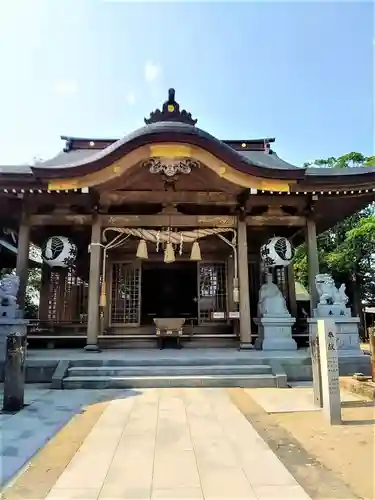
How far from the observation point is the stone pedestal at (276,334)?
8.16 meters

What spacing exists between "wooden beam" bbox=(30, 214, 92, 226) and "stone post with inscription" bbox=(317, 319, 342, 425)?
6444 millimetres

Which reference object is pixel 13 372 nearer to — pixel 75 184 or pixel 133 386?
pixel 133 386

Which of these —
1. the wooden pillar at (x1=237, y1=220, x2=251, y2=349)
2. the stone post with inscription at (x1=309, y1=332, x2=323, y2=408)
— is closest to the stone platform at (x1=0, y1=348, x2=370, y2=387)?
the wooden pillar at (x1=237, y1=220, x2=251, y2=349)

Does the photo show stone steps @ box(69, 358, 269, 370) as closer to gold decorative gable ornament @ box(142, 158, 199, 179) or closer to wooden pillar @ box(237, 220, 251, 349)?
wooden pillar @ box(237, 220, 251, 349)

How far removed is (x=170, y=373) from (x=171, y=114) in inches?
250

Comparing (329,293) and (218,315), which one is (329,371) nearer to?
(329,293)

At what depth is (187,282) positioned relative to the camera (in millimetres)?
13961

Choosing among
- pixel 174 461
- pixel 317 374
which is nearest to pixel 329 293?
pixel 317 374

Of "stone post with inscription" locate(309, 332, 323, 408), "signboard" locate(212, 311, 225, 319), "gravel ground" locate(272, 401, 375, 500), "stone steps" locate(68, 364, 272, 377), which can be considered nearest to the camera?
"gravel ground" locate(272, 401, 375, 500)

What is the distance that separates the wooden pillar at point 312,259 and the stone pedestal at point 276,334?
0.92 m

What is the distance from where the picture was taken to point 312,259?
9.10m

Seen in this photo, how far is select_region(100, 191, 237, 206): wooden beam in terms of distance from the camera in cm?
903

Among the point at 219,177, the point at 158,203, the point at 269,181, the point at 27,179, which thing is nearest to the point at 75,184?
the point at 27,179

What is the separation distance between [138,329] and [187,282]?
3.56 m
